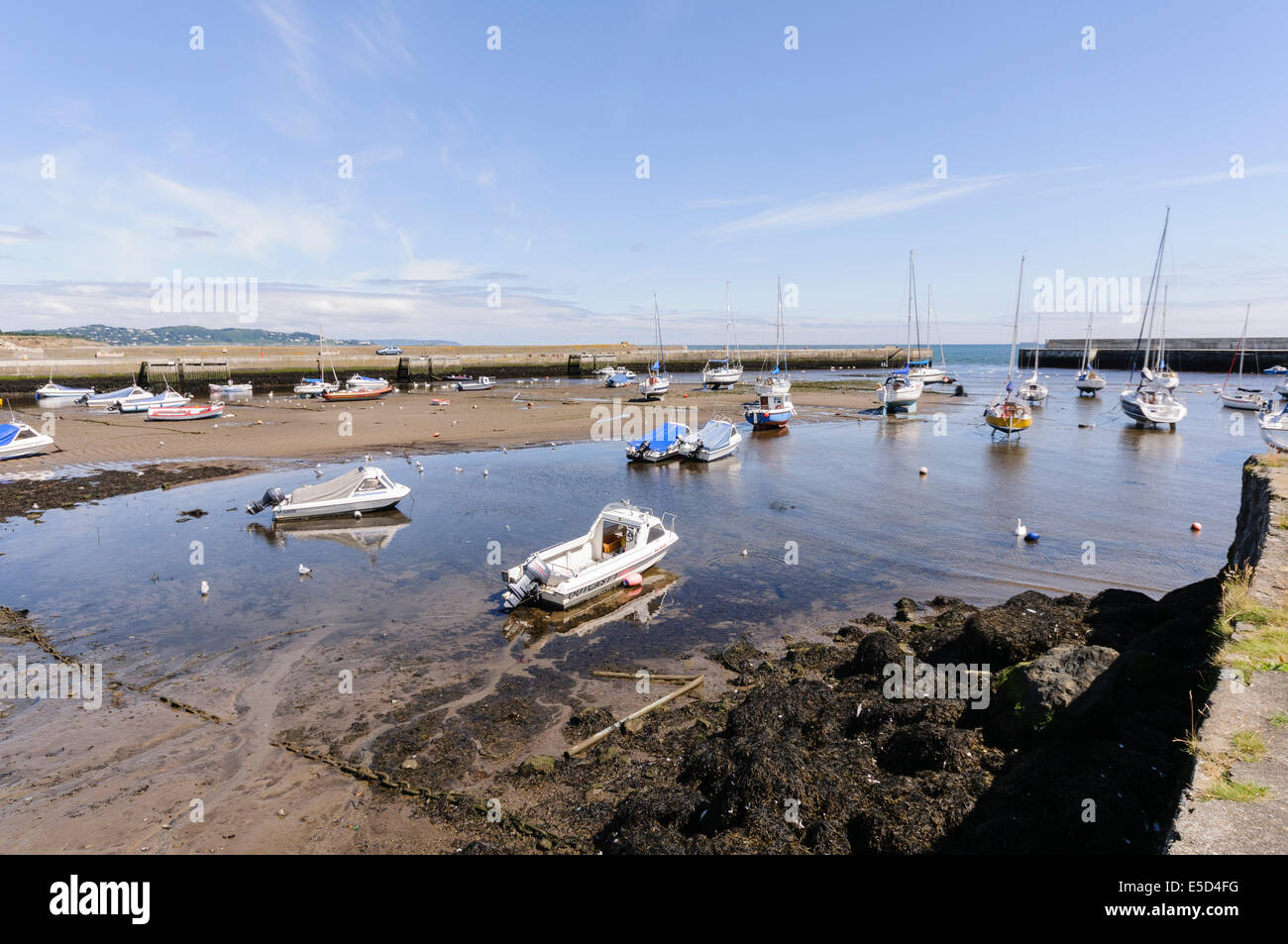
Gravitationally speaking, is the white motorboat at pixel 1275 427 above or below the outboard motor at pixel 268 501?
above

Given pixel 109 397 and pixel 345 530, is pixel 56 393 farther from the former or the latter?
pixel 345 530

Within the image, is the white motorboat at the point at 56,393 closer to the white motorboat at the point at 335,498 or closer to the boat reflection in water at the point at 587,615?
the white motorboat at the point at 335,498

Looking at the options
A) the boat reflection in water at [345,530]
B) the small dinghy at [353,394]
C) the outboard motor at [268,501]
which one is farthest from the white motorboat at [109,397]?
the boat reflection in water at [345,530]

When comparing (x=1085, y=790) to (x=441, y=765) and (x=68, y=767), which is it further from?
(x=68, y=767)

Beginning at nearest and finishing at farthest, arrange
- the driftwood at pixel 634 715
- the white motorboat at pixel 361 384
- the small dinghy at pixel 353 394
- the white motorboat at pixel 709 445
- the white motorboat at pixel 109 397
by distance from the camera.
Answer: the driftwood at pixel 634 715 < the white motorboat at pixel 709 445 < the white motorboat at pixel 109 397 < the small dinghy at pixel 353 394 < the white motorboat at pixel 361 384

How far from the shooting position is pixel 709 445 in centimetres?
3800

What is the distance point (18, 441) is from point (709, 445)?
3729cm

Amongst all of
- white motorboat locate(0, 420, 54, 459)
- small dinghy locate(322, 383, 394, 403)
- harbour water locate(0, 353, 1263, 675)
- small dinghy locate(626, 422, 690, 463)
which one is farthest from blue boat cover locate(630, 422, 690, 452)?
small dinghy locate(322, 383, 394, 403)

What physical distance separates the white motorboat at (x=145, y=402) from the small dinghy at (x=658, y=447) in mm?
38616

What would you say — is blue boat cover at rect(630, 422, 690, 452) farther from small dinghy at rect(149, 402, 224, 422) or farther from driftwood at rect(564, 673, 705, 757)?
small dinghy at rect(149, 402, 224, 422)

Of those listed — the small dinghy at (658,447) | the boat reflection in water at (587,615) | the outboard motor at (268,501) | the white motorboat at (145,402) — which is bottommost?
the boat reflection in water at (587,615)

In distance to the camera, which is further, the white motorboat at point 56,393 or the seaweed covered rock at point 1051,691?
the white motorboat at point 56,393

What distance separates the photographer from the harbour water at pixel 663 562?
52.0ft

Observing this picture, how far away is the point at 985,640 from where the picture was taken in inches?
459
